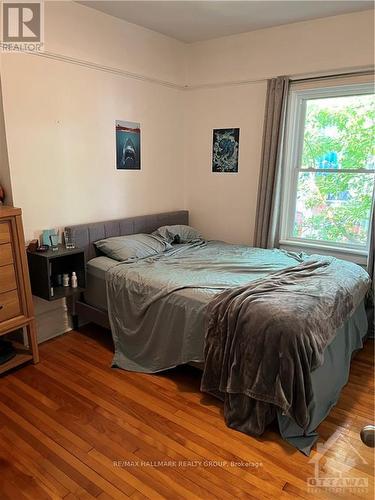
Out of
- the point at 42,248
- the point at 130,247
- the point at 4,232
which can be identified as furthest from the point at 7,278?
the point at 130,247

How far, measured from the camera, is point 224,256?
10.9 ft

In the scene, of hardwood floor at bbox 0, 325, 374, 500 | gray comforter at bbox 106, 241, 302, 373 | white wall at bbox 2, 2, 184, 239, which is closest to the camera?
hardwood floor at bbox 0, 325, 374, 500

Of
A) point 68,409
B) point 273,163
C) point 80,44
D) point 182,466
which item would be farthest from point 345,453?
point 80,44

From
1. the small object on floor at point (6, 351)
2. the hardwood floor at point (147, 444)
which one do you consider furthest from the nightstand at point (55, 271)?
the hardwood floor at point (147, 444)

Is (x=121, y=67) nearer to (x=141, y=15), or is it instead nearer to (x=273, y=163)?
(x=141, y=15)

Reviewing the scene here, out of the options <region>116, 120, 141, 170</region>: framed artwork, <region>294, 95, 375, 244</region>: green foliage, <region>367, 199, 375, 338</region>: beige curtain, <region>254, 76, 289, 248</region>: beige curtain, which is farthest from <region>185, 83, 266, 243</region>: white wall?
<region>367, 199, 375, 338</region>: beige curtain

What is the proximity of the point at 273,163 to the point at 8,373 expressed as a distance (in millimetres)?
2857

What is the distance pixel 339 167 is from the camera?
341cm

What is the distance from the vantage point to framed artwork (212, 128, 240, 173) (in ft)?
12.8

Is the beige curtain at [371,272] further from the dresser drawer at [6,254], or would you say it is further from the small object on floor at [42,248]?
the dresser drawer at [6,254]

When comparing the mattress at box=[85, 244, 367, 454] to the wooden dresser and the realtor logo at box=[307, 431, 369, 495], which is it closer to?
the realtor logo at box=[307, 431, 369, 495]

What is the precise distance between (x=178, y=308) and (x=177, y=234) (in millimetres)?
1439

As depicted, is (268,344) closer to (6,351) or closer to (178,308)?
(178,308)

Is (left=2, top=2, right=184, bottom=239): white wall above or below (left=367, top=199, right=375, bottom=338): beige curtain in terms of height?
above
